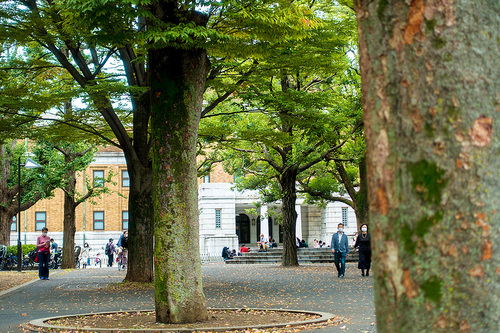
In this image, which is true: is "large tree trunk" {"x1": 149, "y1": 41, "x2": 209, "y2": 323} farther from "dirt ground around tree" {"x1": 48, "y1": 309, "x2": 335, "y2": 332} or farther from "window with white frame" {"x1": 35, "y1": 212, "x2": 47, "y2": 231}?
"window with white frame" {"x1": 35, "y1": 212, "x2": 47, "y2": 231}

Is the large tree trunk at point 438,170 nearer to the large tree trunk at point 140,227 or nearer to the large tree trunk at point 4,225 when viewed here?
the large tree trunk at point 140,227

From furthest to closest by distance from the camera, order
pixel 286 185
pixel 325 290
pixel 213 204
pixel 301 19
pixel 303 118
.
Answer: pixel 213 204 → pixel 286 185 → pixel 303 118 → pixel 325 290 → pixel 301 19

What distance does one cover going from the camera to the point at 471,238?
227cm

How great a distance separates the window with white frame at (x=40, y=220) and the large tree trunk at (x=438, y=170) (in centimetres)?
5694

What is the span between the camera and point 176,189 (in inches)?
336

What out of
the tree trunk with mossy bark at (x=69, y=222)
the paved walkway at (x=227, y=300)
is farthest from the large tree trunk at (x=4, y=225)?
the paved walkway at (x=227, y=300)

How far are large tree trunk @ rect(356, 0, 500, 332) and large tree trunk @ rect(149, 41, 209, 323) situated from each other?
6.23 meters

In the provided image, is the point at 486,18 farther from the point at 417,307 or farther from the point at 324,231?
the point at 324,231

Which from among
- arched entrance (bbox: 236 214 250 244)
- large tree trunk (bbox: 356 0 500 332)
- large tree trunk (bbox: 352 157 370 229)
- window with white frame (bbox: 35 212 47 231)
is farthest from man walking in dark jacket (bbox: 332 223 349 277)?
window with white frame (bbox: 35 212 47 231)

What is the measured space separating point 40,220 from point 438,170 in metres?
57.4

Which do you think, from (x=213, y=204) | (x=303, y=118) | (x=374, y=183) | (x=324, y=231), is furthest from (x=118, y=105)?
(x=324, y=231)

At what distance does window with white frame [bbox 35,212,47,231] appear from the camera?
55119 millimetres

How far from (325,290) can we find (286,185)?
1213 cm

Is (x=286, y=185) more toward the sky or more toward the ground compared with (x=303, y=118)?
more toward the ground
